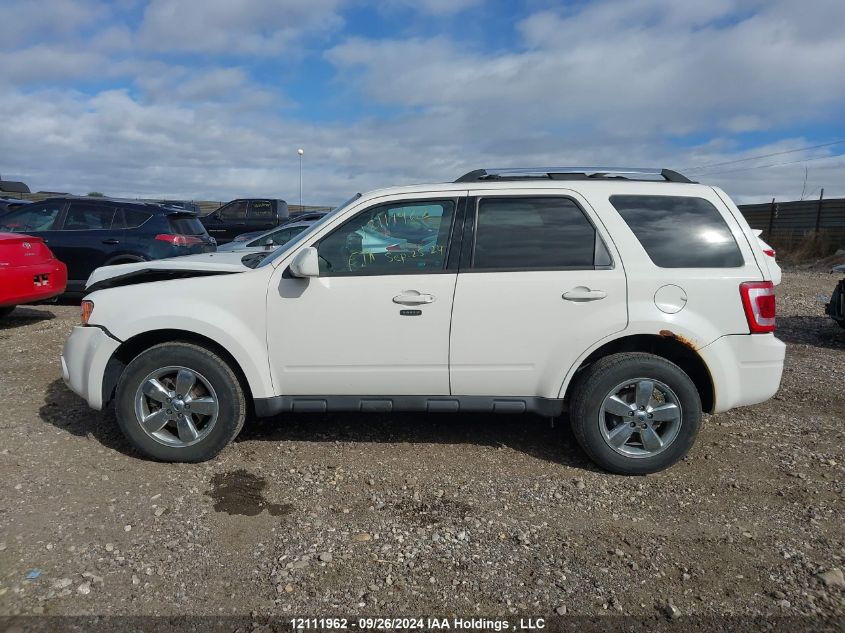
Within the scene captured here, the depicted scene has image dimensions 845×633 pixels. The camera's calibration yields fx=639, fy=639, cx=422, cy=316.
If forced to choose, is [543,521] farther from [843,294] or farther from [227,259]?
[843,294]

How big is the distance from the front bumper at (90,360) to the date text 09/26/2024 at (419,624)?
2.31 m

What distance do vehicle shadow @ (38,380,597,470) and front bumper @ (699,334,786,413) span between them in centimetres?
98

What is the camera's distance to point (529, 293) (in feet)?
12.9

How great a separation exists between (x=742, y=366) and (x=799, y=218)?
935 inches

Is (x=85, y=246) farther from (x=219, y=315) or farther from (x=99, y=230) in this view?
(x=219, y=315)

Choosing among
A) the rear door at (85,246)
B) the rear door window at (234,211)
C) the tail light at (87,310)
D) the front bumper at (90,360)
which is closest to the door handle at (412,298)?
the front bumper at (90,360)

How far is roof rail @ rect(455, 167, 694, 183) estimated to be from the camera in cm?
432

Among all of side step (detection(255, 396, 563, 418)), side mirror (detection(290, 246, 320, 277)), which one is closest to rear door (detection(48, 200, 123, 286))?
side step (detection(255, 396, 563, 418))

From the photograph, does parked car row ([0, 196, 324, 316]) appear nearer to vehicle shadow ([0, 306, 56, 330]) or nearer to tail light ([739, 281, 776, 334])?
vehicle shadow ([0, 306, 56, 330])

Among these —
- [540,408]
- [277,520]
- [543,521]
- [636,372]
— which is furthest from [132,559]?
[636,372]

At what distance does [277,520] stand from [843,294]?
25.5 feet

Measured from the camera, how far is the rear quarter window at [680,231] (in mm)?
3967

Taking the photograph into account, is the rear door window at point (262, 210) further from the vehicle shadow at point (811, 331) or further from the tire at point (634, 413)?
the tire at point (634, 413)

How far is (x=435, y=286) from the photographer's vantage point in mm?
3967
